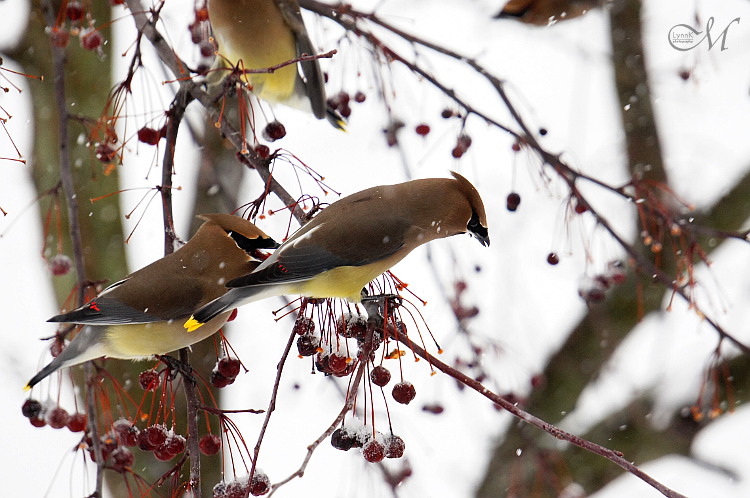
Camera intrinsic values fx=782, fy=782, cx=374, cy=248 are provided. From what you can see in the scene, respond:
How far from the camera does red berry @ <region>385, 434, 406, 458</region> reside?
203cm

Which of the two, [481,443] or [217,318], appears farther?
[481,443]

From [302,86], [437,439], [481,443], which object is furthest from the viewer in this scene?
[437,439]

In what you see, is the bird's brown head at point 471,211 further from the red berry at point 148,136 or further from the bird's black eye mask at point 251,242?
the red berry at point 148,136

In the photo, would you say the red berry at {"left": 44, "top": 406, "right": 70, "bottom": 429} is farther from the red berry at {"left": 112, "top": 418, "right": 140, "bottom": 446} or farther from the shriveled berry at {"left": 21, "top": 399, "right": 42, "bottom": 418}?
the red berry at {"left": 112, "top": 418, "right": 140, "bottom": 446}

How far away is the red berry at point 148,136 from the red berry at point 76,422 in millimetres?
1042

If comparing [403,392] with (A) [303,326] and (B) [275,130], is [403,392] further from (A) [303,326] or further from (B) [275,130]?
(B) [275,130]

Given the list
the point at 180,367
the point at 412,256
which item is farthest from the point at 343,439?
the point at 412,256

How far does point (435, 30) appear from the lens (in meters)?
8.58

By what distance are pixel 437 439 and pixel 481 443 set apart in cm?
137

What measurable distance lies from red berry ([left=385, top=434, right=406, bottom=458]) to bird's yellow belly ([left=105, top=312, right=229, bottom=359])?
0.83 m

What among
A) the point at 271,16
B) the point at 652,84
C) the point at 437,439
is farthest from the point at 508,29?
the point at 437,439

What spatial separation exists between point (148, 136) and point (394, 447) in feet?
5.35

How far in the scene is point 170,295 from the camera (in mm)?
2734

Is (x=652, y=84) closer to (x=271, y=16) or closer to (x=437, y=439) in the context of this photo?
(x=271, y=16)
